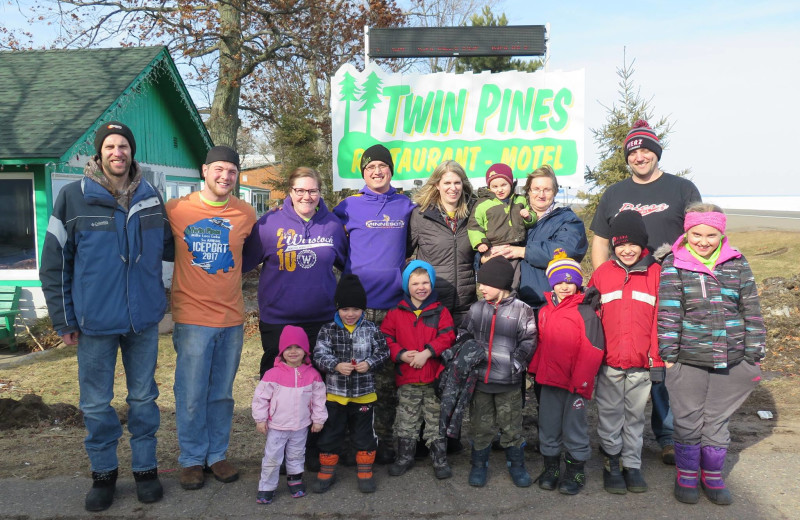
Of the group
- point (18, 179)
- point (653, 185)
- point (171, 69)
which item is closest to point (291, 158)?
point (171, 69)

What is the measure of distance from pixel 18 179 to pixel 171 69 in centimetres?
435

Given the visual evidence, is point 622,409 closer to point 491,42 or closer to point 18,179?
point 491,42

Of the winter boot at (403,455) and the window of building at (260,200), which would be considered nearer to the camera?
the winter boot at (403,455)

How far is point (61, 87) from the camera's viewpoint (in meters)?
11.2

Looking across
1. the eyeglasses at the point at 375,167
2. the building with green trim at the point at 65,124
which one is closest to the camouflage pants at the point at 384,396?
the eyeglasses at the point at 375,167

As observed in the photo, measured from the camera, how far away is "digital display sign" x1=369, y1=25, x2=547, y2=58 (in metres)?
7.79

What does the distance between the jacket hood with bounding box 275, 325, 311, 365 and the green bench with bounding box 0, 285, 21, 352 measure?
301 inches

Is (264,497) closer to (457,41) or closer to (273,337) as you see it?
(273,337)

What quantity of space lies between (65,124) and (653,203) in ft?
30.0

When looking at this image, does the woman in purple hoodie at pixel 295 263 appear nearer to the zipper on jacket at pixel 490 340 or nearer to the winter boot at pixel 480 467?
the zipper on jacket at pixel 490 340

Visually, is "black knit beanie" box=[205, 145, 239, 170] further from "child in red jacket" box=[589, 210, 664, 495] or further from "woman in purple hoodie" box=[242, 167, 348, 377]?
"child in red jacket" box=[589, 210, 664, 495]

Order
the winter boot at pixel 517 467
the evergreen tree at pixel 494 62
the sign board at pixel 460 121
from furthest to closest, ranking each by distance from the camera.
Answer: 1. the evergreen tree at pixel 494 62
2. the sign board at pixel 460 121
3. the winter boot at pixel 517 467

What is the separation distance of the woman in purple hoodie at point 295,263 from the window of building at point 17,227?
7.34 meters

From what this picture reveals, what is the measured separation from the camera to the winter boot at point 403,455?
3.99m
